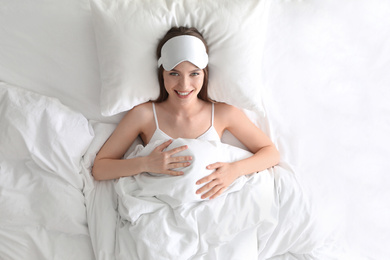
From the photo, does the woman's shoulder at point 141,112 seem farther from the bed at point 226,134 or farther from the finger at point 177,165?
the finger at point 177,165

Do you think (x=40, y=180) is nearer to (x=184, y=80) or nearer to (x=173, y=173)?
(x=173, y=173)

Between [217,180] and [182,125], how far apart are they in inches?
10.3

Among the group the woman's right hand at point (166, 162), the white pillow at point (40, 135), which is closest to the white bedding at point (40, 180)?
the white pillow at point (40, 135)

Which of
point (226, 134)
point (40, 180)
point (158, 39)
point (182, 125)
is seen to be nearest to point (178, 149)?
point (182, 125)

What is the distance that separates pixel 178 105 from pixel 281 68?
17.2 inches

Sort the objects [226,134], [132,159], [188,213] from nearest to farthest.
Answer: [188,213] → [132,159] → [226,134]

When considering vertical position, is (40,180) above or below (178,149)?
below

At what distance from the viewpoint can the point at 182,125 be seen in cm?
153

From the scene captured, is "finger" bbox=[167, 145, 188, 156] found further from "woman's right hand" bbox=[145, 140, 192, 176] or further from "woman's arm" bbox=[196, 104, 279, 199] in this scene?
"woman's arm" bbox=[196, 104, 279, 199]

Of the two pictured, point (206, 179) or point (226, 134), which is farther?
point (226, 134)

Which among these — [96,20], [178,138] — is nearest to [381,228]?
[178,138]

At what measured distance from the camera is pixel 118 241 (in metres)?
1.33

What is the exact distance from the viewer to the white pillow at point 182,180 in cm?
134

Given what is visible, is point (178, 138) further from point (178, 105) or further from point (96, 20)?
point (96, 20)
